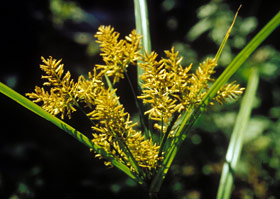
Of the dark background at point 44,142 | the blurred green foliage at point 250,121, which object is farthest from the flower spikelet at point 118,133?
the blurred green foliage at point 250,121

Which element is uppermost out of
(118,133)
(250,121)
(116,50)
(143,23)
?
(250,121)

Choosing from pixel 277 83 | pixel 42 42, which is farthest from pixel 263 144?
pixel 42 42

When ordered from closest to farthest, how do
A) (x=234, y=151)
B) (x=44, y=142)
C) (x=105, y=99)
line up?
1. (x=105, y=99)
2. (x=234, y=151)
3. (x=44, y=142)

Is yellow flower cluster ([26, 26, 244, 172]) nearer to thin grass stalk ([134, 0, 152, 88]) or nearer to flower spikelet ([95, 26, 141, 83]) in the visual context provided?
flower spikelet ([95, 26, 141, 83])

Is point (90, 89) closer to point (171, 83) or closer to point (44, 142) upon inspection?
point (171, 83)

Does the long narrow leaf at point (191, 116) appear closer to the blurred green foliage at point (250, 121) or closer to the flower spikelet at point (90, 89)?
the flower spikelet at point (90, 89)

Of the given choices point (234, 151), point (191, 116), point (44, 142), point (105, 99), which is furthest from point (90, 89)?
point (44, 142)

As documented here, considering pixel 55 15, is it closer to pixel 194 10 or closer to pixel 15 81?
pixel 15 81
